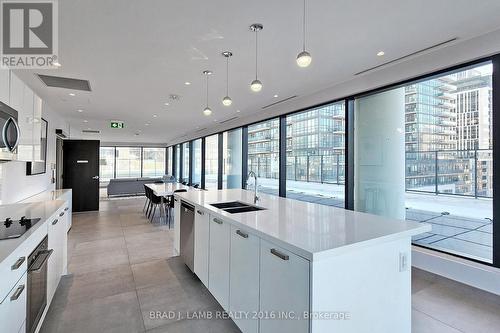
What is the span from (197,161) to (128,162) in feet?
22.1

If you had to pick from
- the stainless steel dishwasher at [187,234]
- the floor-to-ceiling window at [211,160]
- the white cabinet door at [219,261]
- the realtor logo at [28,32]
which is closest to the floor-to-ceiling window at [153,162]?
the floor-to-ceiling window at [211,160]

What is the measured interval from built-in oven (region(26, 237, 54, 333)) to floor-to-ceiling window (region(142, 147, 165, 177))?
1531 centimetres

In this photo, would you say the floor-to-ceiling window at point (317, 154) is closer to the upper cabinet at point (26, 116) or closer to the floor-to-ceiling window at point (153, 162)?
the upper cabinet at point (26, 116)

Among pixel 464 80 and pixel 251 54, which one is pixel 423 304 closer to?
pixel 464 80

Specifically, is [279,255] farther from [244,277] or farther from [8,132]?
[8,132]

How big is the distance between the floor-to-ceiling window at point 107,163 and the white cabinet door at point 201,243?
49.0 ft

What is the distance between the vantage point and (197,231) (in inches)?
110

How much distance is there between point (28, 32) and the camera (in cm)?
249

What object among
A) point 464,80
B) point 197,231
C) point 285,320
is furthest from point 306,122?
point 285,320

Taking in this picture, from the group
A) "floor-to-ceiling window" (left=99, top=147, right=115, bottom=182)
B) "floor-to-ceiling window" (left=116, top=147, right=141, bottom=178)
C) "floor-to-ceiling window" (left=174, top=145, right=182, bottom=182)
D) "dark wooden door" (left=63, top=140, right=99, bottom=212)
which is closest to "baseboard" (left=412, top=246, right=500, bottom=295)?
"dark wooden door" (left=63, top=140, right=99, bottom=212)

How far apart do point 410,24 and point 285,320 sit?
286 centimetres

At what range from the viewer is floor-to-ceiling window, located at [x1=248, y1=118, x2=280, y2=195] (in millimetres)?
6168

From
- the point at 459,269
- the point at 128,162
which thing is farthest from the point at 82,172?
the point at 128,162

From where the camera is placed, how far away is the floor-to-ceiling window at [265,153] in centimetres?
617
